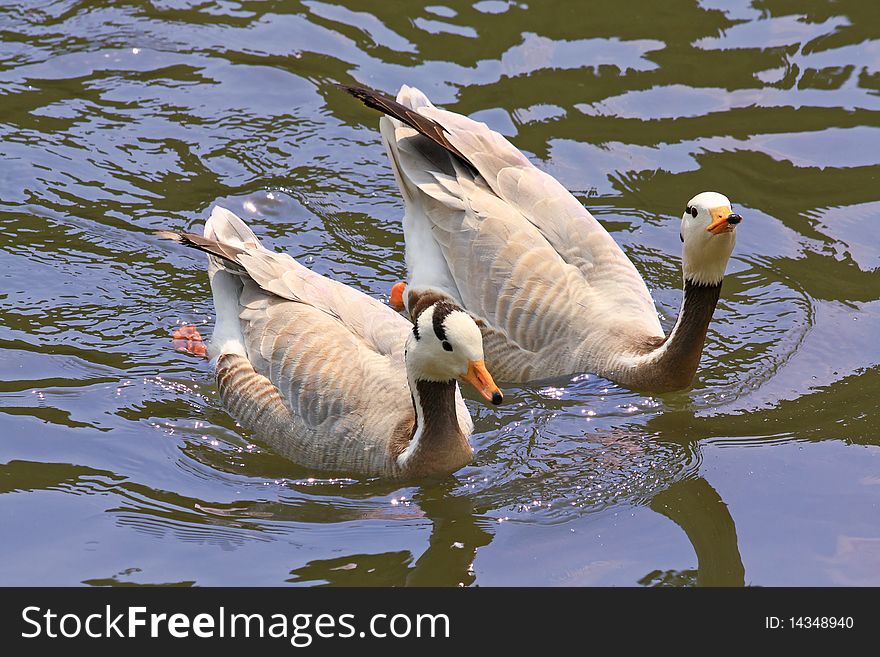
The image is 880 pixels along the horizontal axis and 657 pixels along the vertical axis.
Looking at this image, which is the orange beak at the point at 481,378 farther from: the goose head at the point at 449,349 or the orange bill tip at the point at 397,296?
the orange bill tip at the point at 397,296

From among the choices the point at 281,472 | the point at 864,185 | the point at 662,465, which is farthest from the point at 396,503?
the point at 864,185

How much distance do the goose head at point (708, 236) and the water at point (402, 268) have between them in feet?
3.68

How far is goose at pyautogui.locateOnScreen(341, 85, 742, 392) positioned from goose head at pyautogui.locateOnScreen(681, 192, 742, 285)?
0.39 m

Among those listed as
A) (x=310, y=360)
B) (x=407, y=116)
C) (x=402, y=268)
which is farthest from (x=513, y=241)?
(x=310, y=360)

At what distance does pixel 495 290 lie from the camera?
905 cm

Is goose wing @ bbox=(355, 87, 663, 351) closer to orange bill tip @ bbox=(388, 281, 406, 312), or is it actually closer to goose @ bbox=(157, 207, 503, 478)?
orange bill tip @ bbox=(388, 281, 406, 312)

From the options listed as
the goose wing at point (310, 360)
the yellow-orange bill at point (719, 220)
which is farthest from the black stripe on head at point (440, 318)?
the yellow-orange bill at point (719, 220)

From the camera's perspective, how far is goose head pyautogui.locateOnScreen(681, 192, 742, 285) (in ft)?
25.8

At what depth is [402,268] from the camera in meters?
10.3

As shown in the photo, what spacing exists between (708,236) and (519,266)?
1.57 meters

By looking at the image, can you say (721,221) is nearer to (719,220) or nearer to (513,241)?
(719,220)

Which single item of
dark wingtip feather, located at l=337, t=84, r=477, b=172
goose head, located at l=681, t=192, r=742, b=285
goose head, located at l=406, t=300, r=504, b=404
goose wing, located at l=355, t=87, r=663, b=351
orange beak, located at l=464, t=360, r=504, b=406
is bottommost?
orange beak, located at l=464, t=360, r=504, b=406

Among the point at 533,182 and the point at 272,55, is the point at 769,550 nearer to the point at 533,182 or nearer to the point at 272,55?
the point at 533,182

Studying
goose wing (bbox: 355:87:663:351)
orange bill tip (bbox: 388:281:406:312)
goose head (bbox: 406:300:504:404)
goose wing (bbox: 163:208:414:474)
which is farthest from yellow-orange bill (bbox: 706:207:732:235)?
orange bill tip (bbox: 388:281:406:312)
